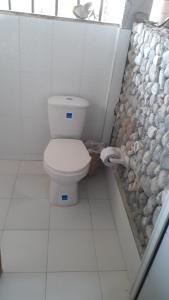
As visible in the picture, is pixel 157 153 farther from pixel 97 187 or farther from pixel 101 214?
pixel 97 187

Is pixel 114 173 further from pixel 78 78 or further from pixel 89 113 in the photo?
pixel 78 78

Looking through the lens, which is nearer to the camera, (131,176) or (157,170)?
(157,170)

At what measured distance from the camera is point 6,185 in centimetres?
198

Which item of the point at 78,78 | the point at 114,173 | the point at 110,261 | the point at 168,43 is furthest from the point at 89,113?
the point at 110,261

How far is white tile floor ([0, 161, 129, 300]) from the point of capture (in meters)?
1.33

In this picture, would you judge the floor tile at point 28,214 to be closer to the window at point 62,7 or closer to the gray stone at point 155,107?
the gray stone at point 155,107

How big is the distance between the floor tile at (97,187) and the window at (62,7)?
4.22 feet

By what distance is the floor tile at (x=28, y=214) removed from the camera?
166 cm

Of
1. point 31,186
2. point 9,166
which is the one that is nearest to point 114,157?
point 31,186

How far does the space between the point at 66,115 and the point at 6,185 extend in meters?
0.76

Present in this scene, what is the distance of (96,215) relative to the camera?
182 cm

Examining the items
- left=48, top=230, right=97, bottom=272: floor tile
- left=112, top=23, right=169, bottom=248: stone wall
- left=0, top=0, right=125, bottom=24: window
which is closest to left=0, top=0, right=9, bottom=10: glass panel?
left=0, top=0, right=125, bottom=24: window

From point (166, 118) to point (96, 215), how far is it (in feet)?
3.25

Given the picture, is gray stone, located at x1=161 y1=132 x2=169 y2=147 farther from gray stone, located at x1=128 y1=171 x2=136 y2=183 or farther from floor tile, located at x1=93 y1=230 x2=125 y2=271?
floor tile, located at x1=93 y1=230 x2=125 y2=271
